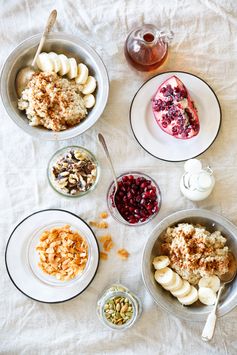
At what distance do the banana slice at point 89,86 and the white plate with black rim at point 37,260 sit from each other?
18.5 inches

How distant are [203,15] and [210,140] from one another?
1.67 ft

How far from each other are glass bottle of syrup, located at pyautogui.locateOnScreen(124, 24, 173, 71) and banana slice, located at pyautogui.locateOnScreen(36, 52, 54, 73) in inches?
11.9

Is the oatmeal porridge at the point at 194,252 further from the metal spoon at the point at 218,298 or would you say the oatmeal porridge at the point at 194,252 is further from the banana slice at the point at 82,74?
the banana slice at the point at 82,74

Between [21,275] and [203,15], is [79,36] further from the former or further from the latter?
[21,275]

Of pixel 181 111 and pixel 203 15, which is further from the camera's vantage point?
pixel 203 15

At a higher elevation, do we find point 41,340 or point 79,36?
point 79,36

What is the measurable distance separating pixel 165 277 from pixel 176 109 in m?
0.63

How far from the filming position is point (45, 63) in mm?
1931

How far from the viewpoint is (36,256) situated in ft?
6.52

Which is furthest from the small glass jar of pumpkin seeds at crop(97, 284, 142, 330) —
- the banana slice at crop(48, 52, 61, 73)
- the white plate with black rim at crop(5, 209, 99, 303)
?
the banana slice at crop(48, 52, 61, 73)

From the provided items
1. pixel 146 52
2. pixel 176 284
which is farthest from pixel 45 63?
pixel 176 284

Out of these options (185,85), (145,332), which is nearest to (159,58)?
(185,85)

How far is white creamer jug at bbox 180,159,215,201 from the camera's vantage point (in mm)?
1854

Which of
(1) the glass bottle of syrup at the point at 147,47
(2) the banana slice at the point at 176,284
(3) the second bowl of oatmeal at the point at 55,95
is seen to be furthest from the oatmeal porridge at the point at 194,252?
(1) the glass bottle of syrup at the point at 147,47
